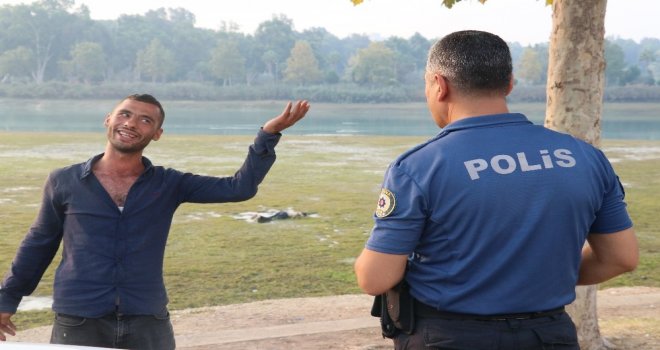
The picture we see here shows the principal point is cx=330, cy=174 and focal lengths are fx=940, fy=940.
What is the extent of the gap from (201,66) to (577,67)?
10499 centimetres

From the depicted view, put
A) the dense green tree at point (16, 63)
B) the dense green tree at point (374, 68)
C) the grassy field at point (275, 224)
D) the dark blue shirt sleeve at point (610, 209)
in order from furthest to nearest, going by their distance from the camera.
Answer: the dense green tree at point (374, 68) < the dense green tree at point (16, 63) < the grassy field at point (275, 224) < the dark blue shirt sleeve at point (610, 209)

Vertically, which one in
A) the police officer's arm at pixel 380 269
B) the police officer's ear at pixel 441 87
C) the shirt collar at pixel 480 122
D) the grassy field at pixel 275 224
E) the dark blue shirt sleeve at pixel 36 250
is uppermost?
the police officer's ear at pixel 441 87

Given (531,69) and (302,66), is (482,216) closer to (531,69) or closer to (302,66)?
(302,66)

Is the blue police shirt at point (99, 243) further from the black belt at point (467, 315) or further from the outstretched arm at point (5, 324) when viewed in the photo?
the black belt at point (467, 315)

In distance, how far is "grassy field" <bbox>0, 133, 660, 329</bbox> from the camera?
9.27 m

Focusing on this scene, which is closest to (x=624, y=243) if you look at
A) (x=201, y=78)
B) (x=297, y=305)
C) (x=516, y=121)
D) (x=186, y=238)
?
(x=516, y=121)

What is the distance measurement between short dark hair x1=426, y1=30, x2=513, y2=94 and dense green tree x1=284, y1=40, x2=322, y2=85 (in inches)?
3972

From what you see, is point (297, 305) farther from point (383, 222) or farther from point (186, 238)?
point (383, 222)

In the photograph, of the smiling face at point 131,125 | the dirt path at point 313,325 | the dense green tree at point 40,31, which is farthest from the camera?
the dense green tree at point 40,31

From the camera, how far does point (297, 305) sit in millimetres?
7867

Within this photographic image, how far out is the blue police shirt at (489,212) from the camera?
90.9 inches

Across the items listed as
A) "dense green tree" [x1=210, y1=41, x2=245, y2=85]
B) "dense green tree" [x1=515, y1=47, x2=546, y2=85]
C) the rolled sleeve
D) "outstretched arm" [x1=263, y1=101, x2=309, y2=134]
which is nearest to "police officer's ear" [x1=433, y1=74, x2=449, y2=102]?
the rolled sleeve

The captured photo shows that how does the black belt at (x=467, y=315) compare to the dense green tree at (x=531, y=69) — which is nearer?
the black belt at (x=467, y=315)

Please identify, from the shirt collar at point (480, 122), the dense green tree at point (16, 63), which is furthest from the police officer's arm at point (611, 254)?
the dense green tree at point (16, 63)
